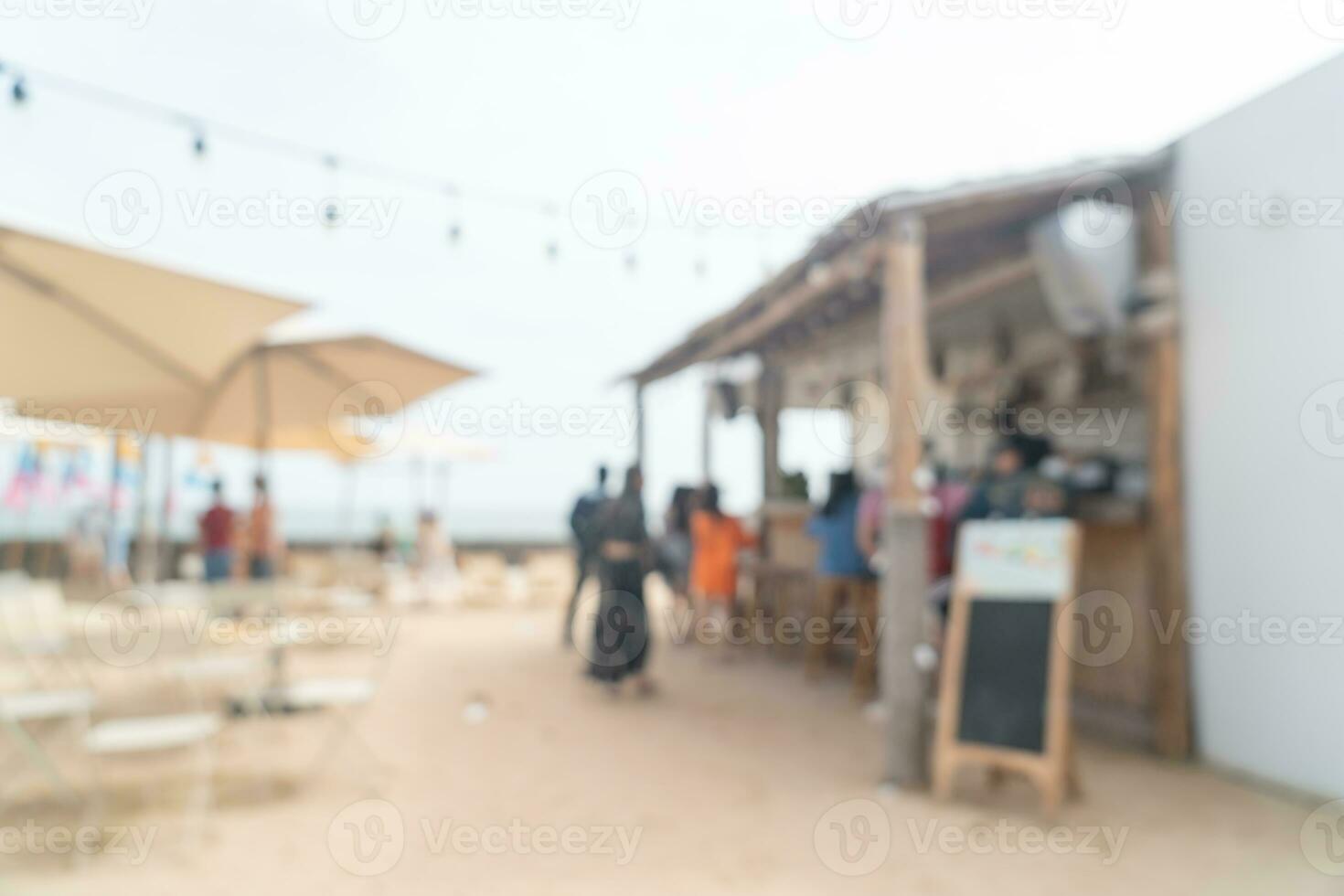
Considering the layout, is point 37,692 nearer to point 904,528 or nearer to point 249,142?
point 249,142

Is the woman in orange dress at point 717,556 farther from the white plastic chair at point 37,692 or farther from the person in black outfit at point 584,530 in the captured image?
the white plastic chair at point 37,692

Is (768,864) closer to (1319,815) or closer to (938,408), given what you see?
(1319,815)

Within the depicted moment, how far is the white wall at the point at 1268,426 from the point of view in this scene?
379cm

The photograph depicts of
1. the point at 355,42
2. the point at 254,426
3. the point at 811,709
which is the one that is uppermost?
the point at 355,42

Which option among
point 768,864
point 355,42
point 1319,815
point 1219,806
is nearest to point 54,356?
point 355,42

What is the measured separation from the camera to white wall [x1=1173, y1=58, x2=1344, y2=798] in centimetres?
379

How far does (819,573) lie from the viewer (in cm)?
638

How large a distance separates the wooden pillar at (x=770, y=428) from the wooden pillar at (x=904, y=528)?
4.69 m

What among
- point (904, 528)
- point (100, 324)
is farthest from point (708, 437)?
point (100, 324)

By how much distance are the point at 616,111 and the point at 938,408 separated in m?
3.64

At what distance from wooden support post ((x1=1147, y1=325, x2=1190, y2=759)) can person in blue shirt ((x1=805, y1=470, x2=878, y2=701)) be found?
1.81 metres

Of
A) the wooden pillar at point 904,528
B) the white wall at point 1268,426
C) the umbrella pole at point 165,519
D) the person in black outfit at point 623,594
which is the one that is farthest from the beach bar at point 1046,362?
the umbrella pole at point 165,519

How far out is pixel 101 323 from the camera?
4.09m

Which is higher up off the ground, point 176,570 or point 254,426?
point 254,426
